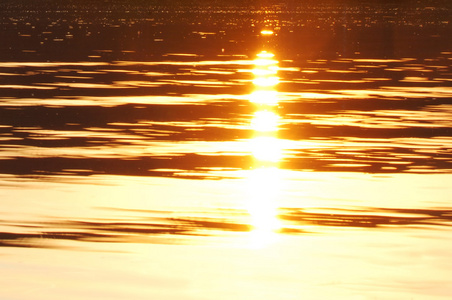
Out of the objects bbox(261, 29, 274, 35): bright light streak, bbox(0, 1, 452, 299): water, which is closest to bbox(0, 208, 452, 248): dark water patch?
bbox(0, 1, 452, 299): water

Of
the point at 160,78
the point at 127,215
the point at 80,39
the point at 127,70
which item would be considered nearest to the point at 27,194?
the point at 127,215

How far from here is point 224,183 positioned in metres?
10.4

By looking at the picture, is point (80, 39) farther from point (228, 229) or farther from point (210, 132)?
point (228, 229)

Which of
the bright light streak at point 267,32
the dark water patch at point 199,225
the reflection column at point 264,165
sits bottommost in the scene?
the dark water patch at point 199,225

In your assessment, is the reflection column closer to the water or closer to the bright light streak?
the water

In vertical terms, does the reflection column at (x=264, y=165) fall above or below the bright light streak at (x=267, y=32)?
below

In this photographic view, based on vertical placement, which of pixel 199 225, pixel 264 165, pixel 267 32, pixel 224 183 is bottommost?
pixel 199 225

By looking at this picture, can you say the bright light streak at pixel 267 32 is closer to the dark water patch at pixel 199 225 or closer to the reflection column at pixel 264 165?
the reflection column at pixel 264 165

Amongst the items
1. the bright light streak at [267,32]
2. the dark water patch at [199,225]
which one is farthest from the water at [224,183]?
the bright light streak at [267,32]

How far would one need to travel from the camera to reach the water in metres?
7.16

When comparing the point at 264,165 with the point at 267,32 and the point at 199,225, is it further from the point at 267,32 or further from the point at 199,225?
the point at 267,32

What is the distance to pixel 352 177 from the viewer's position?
1067cm

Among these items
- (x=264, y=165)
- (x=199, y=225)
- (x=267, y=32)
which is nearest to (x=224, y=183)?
(x=264, y=165)

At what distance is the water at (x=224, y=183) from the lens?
7160 mm
